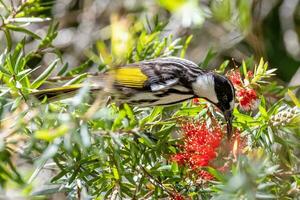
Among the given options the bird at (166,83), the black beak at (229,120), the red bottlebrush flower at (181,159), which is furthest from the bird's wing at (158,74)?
the red bottlebrush flower at (181,159)

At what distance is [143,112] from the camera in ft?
8.37

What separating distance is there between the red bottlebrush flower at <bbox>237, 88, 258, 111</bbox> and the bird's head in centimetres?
4

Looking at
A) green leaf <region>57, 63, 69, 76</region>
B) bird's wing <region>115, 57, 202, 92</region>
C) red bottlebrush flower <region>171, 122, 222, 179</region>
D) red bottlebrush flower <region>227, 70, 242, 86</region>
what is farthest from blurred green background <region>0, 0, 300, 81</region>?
red bottlebrush flower <region>171, 122, 222, 179</region>

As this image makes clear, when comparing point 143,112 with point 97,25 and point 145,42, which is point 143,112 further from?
point 97,25

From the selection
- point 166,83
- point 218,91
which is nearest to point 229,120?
point 218,91

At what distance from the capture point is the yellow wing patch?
2.75 metres

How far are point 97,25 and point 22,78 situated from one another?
2636 mm

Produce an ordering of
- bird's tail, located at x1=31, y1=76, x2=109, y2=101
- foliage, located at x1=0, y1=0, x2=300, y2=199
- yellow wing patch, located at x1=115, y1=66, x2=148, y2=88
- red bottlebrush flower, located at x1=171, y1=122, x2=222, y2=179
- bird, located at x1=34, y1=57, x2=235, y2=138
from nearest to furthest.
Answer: foliage, located at x1=0, y1=0, x2=300, y2=199 → red bottlebrush flower, located at x1=171, y1=122, x2=222, y2=179 → bird's tail, located at x1=31, y1=76, x2=109, y2=101 → bird, located at x1=34, y1=57, x2=235, y2=138 → yellow wing patch, located at x1=115, y1=66, x2=148, y2=88

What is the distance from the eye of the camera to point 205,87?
9.06 ft

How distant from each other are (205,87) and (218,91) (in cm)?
14

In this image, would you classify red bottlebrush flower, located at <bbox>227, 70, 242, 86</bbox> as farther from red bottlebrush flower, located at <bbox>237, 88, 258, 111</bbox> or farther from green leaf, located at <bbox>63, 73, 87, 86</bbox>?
green leaf, located at <bbox>63, 73, 87, 86</bbox>

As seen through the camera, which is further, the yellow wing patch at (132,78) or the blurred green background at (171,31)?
the blurred green background at (171,31)

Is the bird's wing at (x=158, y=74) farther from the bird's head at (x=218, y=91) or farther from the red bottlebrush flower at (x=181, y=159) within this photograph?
the red bottlebrush flower at (x=181, y=159)

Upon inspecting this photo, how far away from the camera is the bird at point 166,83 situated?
262 centimetres
